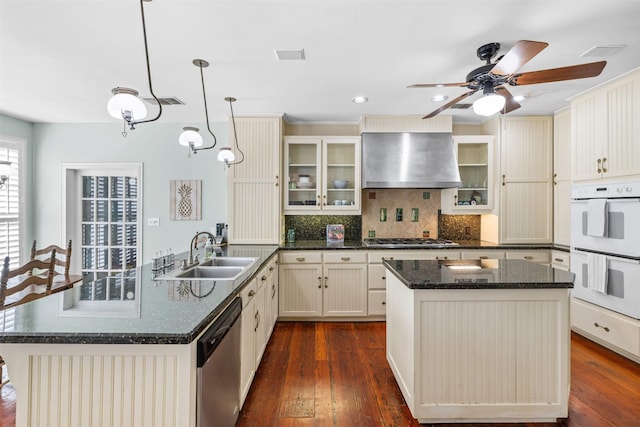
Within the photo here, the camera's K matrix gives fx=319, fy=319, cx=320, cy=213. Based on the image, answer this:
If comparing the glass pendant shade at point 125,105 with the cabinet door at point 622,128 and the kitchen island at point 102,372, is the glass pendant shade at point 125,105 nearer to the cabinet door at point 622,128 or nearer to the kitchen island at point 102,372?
the kitchen island at point 102,372

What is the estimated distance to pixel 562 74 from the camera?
1.94m

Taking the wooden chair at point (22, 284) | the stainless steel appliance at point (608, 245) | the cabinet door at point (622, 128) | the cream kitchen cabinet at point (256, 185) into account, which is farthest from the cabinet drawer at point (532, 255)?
the wooden chair at point (22, 284)

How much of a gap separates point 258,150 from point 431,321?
2800 millimetres

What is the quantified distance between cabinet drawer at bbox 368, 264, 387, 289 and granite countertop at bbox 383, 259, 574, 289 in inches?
49.2

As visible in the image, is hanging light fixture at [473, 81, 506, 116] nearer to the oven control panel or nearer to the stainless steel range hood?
the oven control panel

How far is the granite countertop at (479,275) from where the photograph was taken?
1.87 m

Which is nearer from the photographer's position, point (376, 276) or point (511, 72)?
point (511, 72)

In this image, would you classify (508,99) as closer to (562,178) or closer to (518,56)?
(518,56)

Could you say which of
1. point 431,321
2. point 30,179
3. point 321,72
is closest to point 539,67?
point 321,72

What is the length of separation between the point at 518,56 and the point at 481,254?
8.38ft

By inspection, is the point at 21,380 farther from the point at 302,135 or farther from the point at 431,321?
the point at 302,135

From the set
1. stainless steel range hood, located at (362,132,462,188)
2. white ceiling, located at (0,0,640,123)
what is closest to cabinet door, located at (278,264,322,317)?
stainless steel range hood, located at (362,132,462,188)

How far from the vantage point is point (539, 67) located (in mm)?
2596

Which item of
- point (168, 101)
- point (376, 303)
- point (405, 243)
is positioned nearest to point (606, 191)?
point (405, 243)
